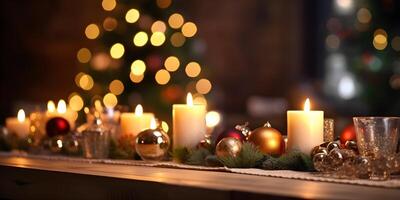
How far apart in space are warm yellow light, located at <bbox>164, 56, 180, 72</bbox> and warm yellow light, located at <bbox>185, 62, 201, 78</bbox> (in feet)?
0.25

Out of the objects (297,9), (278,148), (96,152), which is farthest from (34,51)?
(278,148)

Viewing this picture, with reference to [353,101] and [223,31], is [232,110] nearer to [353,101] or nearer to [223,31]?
[223,31]

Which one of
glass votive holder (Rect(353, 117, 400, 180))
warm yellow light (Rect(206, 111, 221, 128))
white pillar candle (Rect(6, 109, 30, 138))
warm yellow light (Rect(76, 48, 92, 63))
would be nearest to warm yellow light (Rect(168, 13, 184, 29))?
warm yellow light (Rect(76, 48, 92, 63))

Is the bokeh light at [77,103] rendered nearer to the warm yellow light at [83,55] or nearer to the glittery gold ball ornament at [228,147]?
the warm yellow light at [83,55]

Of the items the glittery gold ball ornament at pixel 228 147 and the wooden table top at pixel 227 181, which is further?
the glittery gold ball ornament at pixel 228 147

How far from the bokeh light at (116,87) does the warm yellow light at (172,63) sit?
1.05ft

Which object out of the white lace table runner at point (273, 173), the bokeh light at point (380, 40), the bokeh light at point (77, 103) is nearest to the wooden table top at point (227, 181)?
the white lace table runner at point (273, 173)

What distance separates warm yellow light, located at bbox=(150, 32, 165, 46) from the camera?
4.52m

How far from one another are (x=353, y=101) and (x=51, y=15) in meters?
2.64

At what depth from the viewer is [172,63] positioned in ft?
15.0

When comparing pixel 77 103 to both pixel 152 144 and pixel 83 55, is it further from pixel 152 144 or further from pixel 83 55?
pixel 152 144

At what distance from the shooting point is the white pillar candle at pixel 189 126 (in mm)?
1708

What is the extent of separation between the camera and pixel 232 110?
6.72m

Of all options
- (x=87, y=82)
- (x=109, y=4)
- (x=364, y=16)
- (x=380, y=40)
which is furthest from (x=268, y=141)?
(x=364, y=16)
